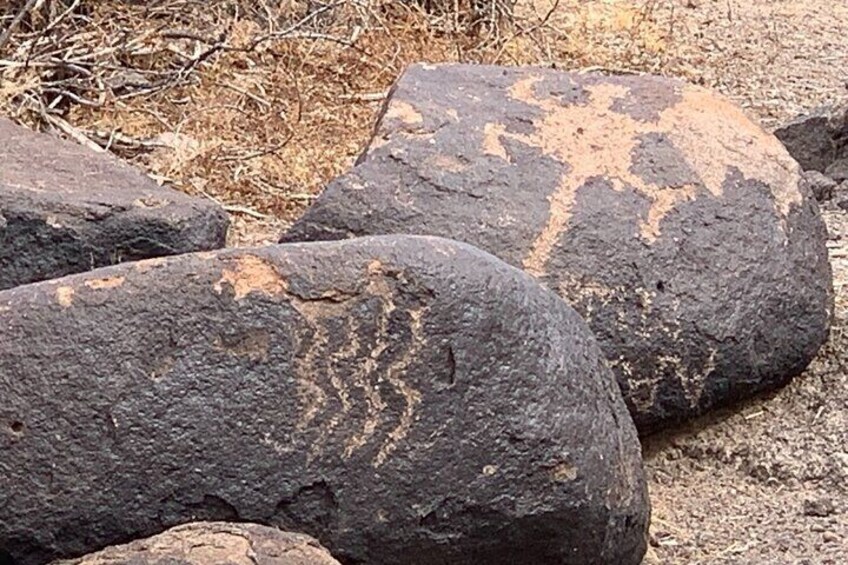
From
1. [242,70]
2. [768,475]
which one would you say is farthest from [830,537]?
[242,70]

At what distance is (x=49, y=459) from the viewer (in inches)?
89.4

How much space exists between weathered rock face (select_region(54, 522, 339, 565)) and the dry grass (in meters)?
2.16

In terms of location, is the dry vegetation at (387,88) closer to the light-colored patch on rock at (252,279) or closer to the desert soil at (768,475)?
the desert soil at (768,475)

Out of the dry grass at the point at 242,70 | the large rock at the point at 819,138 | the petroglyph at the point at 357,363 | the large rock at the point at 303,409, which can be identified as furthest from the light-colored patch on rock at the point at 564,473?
the large rock at the point at 819,138

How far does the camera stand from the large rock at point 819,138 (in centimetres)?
458

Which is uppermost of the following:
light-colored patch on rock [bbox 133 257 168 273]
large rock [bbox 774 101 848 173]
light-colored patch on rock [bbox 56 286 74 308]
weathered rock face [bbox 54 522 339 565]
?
light-colored patch on rock [bbox 133 257 168 273]

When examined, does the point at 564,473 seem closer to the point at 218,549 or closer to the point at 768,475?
the point at 218,549

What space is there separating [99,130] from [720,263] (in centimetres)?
227

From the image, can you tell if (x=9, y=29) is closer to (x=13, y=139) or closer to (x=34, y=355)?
(x=13, y=139)

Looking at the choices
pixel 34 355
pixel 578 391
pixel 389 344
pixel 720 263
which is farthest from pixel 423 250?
pixel 720 263

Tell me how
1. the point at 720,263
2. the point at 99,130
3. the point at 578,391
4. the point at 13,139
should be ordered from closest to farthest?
the point at 578,391, the point at 720,263, the point at 13,139, the point at 99,130

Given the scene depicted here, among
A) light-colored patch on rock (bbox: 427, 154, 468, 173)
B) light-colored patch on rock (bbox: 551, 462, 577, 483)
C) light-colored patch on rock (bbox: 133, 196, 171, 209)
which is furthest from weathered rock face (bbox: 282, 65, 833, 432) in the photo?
light-colored patch on rock (bbox: 551, 462, 577, 483)

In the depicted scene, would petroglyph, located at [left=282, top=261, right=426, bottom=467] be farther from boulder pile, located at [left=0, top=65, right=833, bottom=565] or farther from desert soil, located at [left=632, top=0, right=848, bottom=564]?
desert soil, located at [left=632, top=0, right=848, bottom=564]

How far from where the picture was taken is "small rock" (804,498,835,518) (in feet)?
9.37
